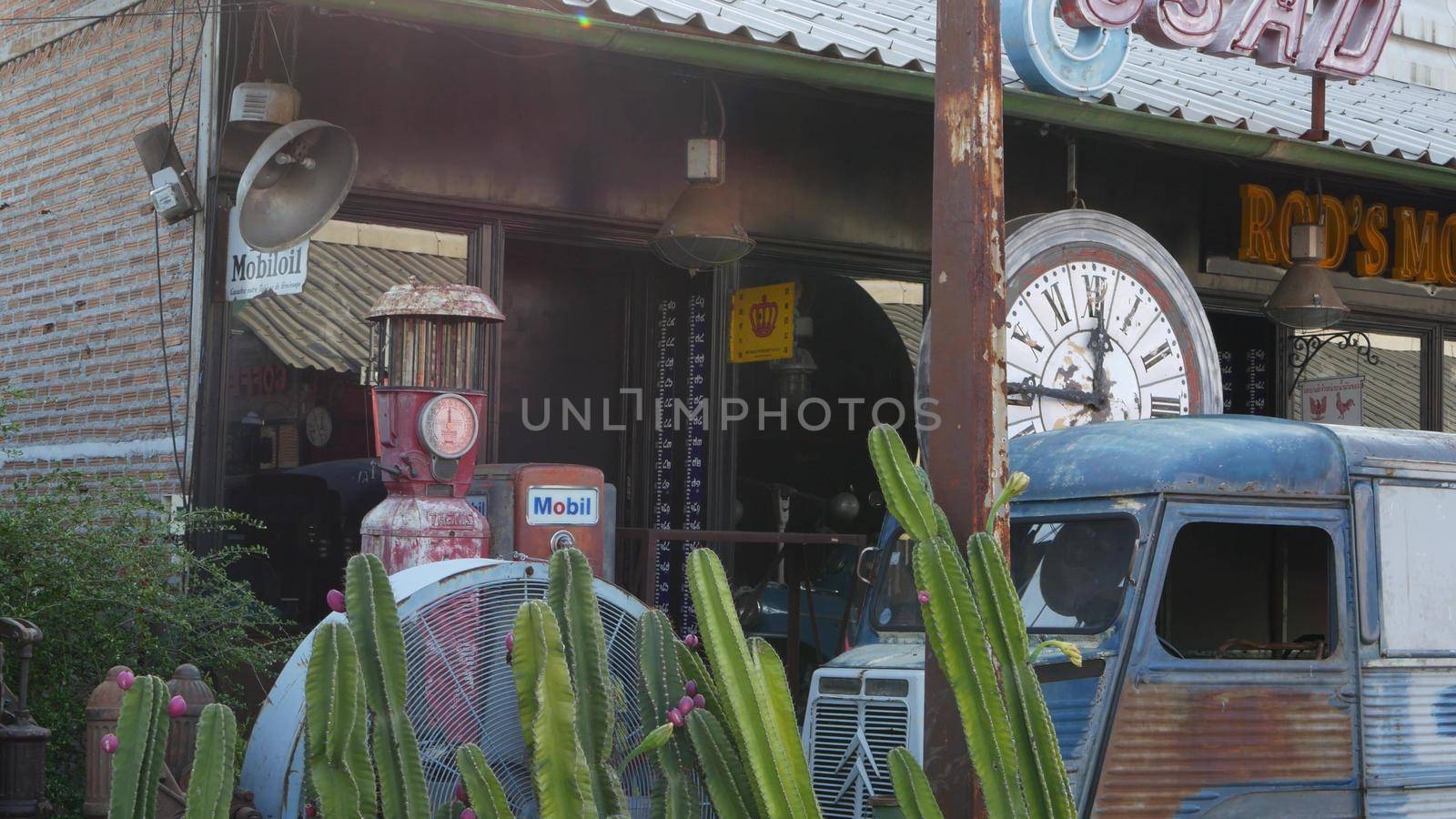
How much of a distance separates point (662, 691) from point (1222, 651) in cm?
229

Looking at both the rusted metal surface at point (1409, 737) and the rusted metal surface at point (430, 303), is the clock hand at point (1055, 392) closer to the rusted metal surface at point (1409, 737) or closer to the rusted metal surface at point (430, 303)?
the rusted metal surface at point (430, 303)

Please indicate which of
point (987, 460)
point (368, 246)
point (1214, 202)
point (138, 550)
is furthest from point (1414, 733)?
point (1214, 202)

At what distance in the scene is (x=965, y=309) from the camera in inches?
187

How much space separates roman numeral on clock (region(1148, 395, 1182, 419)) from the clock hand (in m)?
0.39

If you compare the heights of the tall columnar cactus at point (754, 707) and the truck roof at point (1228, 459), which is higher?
the truck roof at point (1228, 459)

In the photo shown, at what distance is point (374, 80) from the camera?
8.12 metres

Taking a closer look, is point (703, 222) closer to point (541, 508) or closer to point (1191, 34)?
point (541, 508)

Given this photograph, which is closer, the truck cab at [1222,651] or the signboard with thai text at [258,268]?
the truck cab at [1222,651]

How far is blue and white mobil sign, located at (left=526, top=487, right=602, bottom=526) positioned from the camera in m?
7.10

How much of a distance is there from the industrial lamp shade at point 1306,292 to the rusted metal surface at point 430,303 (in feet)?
19.0

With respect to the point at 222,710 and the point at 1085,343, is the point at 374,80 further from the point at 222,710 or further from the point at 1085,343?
the point at 222,710

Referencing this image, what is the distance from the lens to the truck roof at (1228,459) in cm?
537

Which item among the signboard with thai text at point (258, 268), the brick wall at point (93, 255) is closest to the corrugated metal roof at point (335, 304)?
the signboard with thai text at point (258, 268)

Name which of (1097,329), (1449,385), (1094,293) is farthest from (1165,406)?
(1449,385)
